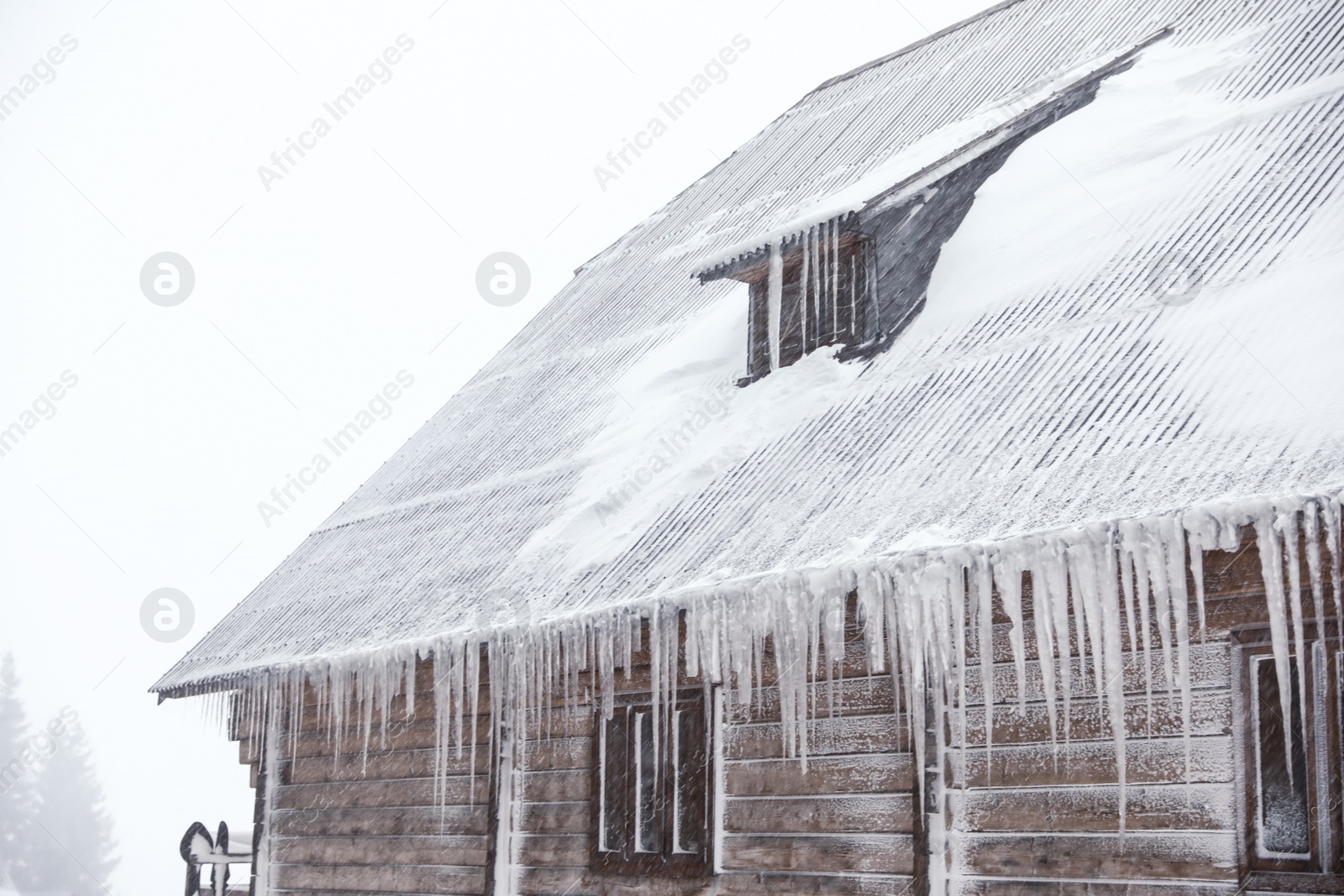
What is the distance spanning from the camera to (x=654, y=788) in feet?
25.6

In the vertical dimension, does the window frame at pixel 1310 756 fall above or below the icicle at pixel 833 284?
below

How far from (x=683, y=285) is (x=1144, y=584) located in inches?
271

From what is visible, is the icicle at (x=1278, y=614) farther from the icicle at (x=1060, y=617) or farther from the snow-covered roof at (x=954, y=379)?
the icicle at (x=1060, y=617)

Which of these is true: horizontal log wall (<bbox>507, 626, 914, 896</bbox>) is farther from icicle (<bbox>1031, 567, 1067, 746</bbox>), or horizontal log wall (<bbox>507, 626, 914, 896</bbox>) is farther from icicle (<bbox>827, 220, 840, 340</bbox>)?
icicle (<bbox>827, 220, 840, 340</bbox>)

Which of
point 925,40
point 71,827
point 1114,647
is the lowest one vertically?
point 71,827

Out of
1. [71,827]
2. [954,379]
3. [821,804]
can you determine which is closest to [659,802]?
[821,804]

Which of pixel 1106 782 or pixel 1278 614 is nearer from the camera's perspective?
pixel 1278 614

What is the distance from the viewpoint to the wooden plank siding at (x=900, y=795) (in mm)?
5301

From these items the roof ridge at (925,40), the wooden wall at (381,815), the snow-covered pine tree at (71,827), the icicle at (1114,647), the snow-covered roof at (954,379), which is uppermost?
the roof ridge at (925,40)

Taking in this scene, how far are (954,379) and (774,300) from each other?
77.0 inches

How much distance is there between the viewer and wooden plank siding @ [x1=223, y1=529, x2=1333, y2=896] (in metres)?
5.30

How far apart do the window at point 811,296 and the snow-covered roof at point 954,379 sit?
18 centimetres

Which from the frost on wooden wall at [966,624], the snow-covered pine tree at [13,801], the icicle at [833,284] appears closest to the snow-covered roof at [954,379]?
the frost on wooden wall at [966,624]

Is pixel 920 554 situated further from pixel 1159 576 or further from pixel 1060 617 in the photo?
pixel 1159 576
